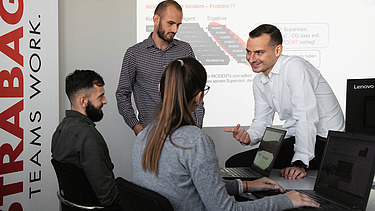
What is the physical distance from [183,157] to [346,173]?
0.64 metres

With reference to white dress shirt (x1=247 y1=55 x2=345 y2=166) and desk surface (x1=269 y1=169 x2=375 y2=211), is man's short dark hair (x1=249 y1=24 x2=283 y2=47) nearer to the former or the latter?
white dress shirt (x1=247 y1=55 x2=345 y2=166)

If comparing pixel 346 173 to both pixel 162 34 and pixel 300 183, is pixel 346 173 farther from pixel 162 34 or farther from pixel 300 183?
pixel 162 34

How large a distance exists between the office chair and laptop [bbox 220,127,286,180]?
0.62m

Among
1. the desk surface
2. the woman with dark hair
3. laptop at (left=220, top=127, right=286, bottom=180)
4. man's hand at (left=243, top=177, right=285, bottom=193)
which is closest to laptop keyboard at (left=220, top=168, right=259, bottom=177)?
laptop at (left=220, top=127, right=286, bottom=180)

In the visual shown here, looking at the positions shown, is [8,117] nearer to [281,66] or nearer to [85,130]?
[85,130]

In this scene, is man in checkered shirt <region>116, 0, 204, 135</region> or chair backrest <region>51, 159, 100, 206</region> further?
man in checkered shirt <region>116, 0, 204, 135</region>

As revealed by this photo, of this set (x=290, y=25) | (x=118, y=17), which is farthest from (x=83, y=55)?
(x=290, y=25)

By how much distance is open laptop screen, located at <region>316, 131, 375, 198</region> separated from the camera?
57.5 inches

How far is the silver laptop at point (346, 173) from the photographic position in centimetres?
145

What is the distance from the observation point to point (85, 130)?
2229 millimetres

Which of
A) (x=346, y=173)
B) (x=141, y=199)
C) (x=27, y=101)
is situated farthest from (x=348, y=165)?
(x=27, y=101)

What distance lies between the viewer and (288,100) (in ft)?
8.69

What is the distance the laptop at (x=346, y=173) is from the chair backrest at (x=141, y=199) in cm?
55

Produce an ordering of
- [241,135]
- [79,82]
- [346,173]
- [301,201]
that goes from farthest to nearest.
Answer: [79,82] → [241,135] → [346,173] → [301,201]
